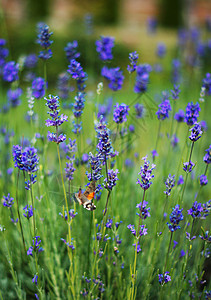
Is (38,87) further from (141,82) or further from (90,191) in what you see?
(90,191)

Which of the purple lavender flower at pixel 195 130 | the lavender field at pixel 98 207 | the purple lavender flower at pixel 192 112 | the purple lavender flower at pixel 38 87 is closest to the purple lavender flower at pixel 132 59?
the lavender field at pixel 98 207

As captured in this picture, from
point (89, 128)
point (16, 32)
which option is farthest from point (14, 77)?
point (16, 32)

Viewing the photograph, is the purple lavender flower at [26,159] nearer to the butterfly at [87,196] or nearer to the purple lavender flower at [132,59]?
the butterfly at [87,196]

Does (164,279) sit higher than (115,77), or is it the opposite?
(115,77)

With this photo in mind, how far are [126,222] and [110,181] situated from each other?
96 centimetres

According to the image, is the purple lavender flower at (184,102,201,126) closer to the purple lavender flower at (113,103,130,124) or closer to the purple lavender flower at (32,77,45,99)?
the purple lavender flower at (113,103,130,124)

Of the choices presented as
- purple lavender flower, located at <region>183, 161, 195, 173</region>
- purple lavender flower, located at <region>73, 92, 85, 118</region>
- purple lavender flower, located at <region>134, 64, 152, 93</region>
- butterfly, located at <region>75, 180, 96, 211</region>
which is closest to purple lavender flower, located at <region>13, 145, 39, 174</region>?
butterfly, located at <region>75, 180, 96, 211</region>

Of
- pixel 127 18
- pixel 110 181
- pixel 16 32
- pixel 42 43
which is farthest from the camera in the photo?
pixel 127 18

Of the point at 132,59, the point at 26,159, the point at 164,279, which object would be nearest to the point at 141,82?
the point at 132,59

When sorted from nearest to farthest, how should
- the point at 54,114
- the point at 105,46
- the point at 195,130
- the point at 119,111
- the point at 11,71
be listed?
the point at 54,114, the point at 195,130, the point at 119,111, the point at 105,46, the point at 11,71

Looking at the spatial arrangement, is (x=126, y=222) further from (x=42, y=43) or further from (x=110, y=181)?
(x=42, y=43)

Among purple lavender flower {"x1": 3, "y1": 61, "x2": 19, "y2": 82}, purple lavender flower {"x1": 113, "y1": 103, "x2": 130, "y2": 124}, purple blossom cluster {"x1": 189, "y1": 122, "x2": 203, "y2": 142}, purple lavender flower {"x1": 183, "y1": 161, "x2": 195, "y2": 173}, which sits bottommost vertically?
purple lavender flower {"x1": 183, "y1": 161, "x2": 195, "y2": 173}

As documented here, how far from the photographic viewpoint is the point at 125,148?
2.25 m

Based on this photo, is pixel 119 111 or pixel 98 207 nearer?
pixel 119 111
